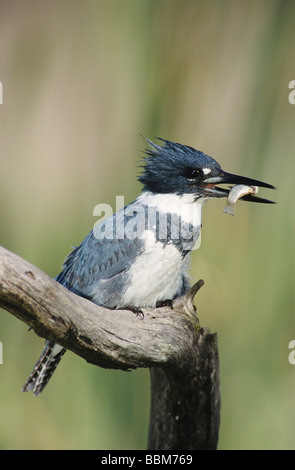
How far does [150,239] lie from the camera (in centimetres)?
203

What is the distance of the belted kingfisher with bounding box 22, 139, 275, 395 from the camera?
6.65 ft

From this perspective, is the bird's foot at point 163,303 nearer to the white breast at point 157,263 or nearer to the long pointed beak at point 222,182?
the white breast at point 157,263

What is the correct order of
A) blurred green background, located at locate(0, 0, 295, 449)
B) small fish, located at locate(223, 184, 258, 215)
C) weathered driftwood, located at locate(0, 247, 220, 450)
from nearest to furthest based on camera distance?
weathered driftwood, located at locate(0, 247, 220, 450)
small fish, located at locate(223, 184, 258, 215)
blurred green background, located at locate(0, 0, 295, 449)

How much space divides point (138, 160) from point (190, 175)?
51cm

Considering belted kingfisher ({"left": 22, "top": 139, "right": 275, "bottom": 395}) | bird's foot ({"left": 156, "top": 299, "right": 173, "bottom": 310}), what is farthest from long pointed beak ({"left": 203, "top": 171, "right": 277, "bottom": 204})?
bird's foot ({"left": 156, "top": 299, "right": 173, "bottom": 310})

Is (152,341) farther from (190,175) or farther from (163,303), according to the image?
(190,175)

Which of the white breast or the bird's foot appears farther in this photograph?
the bird's foot

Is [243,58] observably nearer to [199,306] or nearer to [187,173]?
[187,173]

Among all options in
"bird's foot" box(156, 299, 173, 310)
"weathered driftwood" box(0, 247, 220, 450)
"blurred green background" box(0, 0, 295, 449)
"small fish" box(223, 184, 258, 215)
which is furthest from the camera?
"blurred green background" box(0, 0, 295, 449)

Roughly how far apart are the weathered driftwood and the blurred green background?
420mm

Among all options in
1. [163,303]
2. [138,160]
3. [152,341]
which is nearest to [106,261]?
[163,303]

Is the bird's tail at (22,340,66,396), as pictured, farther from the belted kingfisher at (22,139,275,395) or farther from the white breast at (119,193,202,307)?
the white breast at (119,193,202,307)

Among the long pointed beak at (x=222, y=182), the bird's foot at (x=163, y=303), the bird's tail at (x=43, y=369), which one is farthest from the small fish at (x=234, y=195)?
the bird's tail at (x=43, y=369)

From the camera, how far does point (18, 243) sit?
249cm
